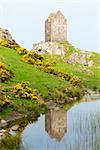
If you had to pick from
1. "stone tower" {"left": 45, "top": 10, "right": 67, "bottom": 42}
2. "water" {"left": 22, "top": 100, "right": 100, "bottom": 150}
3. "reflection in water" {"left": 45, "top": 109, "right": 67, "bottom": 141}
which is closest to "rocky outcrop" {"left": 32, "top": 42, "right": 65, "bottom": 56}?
"stone tower" {"left": 45, "top": 10, "right": 67, "bottom": 42}

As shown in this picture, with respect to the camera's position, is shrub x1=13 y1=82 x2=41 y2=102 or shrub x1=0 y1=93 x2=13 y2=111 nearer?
shrub x1=0 y1=93 x2=13 y2=111

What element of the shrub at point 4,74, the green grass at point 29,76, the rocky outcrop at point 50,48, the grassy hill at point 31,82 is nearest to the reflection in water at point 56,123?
the grassy hill at point 31,82

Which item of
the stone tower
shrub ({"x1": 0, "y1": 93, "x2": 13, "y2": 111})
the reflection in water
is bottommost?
the reflection in water

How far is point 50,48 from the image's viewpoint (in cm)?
13800

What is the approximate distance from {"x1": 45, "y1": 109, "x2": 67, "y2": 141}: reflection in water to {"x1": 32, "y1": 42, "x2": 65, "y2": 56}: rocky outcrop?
9172cm

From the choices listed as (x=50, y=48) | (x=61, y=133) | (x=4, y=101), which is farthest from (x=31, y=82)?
(x=50, y=48)

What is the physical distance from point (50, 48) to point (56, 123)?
101935 mm

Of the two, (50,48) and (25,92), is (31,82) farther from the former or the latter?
(50,48)

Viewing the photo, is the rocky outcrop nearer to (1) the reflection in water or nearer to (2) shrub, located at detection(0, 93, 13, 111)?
(1) the reflection in water

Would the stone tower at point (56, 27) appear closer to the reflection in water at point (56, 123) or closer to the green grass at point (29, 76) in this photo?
the green grass at point (29, 76)

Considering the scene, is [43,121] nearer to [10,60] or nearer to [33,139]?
[33,139]

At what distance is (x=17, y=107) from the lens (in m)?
40.8

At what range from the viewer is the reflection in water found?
32.0 m

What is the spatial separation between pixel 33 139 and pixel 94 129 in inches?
165
